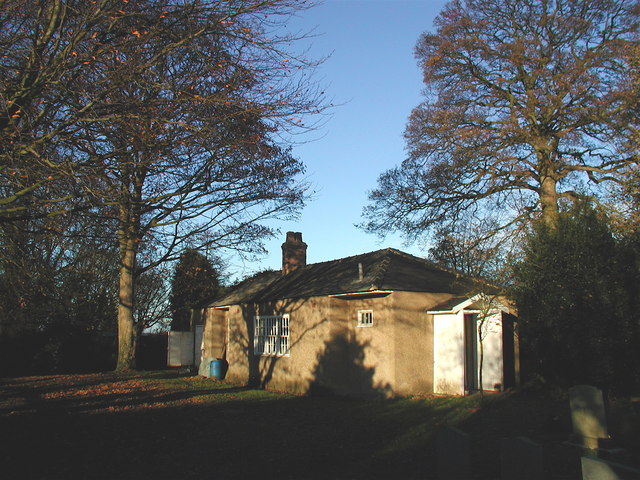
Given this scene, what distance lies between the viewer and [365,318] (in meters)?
18.2

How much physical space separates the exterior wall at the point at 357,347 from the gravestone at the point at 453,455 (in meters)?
11.0

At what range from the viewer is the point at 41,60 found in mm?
9062

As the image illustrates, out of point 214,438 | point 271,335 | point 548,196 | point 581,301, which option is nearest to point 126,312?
point 271,335

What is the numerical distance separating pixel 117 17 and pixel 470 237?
44.4 feet

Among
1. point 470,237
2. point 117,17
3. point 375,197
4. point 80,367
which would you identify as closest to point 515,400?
point 470,237

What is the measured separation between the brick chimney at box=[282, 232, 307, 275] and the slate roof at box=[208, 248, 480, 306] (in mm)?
467

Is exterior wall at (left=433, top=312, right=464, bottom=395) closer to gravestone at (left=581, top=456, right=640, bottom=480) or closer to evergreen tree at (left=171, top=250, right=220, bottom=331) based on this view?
gravestone at (left=581, top=456, right=640, bottom=480)

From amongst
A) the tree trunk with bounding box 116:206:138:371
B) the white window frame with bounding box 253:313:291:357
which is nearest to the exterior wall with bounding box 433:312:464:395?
the white window frame with bounding box 253:313:291:357

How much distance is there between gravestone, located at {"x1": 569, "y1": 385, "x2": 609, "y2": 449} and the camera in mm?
9234

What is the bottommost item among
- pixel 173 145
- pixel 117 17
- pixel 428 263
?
pixel 428 263

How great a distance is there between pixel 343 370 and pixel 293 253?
825 cm

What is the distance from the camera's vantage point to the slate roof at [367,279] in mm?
17812

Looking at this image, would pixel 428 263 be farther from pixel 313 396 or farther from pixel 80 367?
pixel 80 367

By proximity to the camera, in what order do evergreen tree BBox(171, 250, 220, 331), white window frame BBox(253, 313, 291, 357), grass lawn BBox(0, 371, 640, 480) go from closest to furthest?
grass lawn BBox(0, 371, 640, 480) → white window frame BBox(253, 313, 291, 357) → evergreen tree BBox(171, 250, 220, 331)
